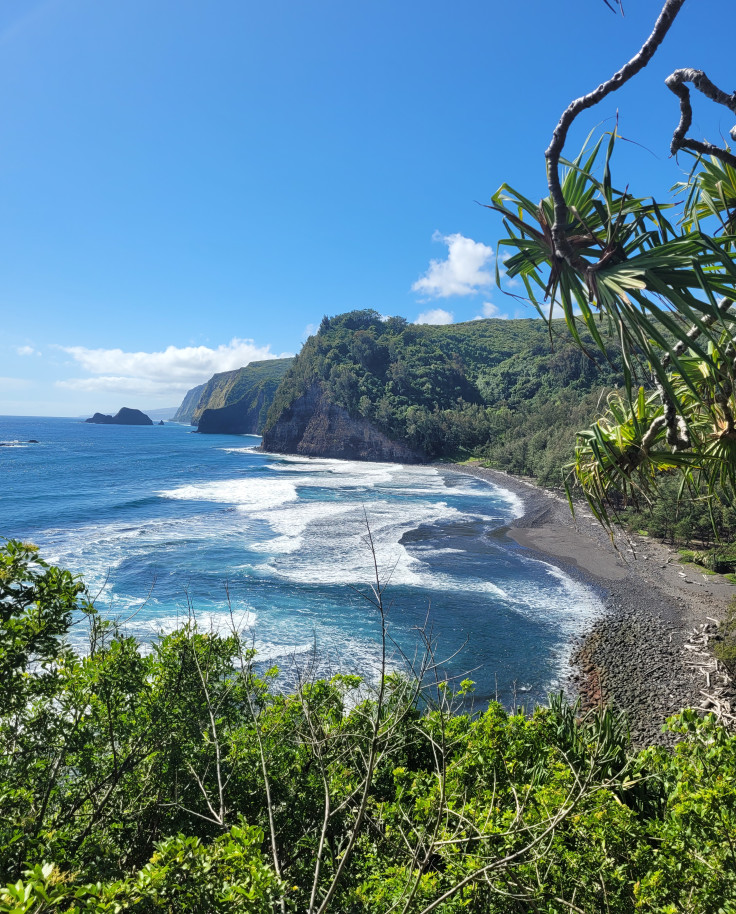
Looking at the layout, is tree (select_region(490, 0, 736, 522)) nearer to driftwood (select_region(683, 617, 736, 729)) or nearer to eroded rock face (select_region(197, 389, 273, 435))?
driftwood (select_region(683, 617, 736, 729))

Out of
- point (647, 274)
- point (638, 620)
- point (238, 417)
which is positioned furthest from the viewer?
point (238, 417)

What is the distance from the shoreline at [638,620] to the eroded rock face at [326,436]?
170ft

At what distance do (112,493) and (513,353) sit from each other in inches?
4411

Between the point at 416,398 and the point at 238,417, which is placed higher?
the point at 416,398

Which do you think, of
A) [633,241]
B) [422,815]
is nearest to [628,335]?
[633,241]

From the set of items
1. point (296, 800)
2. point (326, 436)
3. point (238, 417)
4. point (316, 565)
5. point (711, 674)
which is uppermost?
point (238, 417)

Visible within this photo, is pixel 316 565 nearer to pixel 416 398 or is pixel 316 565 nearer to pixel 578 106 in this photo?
pixel 578 106

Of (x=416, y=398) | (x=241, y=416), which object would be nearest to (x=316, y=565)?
(x=416, y=398)

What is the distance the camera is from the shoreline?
48.5 ft

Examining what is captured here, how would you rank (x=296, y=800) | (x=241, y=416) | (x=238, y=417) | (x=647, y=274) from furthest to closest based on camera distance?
1. (x=241, y=416)
2. (x=238, y=417)
3. (x=296, y=800)
4. (x=647, y=274)

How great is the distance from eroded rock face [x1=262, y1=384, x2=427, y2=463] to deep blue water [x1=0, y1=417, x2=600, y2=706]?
3020cm

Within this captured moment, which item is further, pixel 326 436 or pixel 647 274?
pixel 326 436

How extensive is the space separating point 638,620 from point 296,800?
1916 cm

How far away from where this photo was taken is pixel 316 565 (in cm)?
2711
